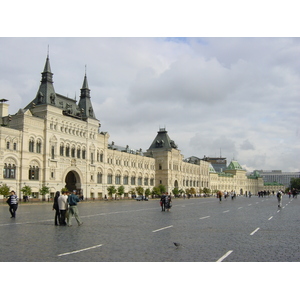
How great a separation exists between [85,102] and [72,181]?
673 inches

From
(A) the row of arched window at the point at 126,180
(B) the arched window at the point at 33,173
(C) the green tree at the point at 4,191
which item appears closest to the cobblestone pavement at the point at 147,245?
(C) the green tree at the point at 4,191

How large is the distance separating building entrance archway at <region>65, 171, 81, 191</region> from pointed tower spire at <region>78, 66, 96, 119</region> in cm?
1244

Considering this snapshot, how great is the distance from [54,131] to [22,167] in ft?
31.7

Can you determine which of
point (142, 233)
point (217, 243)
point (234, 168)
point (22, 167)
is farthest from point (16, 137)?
point (234, 168)

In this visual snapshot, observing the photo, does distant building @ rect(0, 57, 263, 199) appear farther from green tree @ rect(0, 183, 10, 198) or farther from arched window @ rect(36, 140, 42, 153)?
green tree @ rect(0, 183, 10, 198)

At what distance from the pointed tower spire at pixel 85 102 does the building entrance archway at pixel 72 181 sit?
12.4 m

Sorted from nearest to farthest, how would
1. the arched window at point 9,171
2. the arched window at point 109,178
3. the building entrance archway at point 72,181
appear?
the arched window at point 9,171 < the building entrance archway at point 72,181 < the arched window at point 109,178

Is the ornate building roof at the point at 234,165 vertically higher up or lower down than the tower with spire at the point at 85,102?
lower down

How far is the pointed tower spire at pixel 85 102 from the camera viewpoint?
246ft

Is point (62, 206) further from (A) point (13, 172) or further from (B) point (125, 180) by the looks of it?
(B) point (125, 180)

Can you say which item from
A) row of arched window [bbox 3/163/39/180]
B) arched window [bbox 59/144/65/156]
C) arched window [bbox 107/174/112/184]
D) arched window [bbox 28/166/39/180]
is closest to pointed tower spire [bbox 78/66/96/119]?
arched window [bbox 59/144/65/156]

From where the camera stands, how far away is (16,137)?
186 feet

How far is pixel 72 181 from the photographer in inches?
2815

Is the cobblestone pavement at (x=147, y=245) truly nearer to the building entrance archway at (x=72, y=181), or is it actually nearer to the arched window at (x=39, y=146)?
the arched window at (x=39, y=146)
